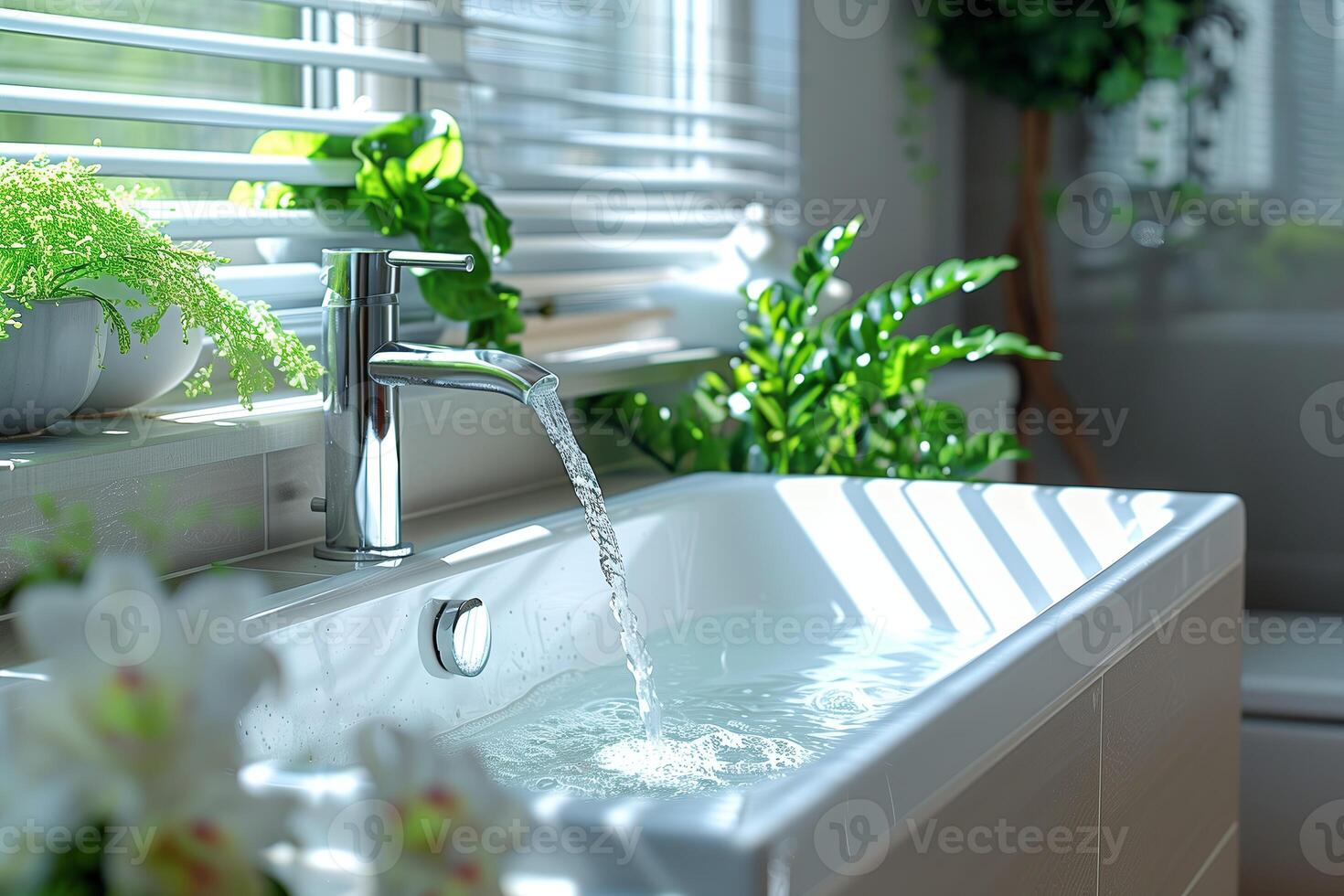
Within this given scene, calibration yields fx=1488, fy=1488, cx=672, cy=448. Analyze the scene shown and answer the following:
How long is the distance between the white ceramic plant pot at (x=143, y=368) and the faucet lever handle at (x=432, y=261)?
155mm

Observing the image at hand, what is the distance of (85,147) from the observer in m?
1.17

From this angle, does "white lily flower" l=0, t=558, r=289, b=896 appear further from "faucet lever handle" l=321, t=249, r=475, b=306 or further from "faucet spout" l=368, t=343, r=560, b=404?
"faucet lever handle" l=321, t=249, r=475, b=306

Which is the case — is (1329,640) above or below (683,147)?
below

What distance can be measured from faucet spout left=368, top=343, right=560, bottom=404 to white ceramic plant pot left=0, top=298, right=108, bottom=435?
0.20m

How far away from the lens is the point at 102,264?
0.97m

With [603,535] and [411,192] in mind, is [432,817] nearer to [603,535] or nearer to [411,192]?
[603,535]

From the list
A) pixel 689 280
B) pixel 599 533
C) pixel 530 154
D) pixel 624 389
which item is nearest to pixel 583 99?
pixel 530 154

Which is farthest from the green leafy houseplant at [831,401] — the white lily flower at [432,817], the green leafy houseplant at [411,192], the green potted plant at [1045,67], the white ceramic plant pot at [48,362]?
the white lily flower at [432,817]

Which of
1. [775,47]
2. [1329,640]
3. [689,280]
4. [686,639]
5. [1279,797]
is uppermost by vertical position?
[775,47]

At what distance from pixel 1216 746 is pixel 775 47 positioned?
1.22m

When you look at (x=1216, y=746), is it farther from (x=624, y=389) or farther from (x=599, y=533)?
(x=624, y=389)

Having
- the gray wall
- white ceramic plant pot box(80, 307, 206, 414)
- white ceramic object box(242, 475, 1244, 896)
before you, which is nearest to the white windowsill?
white ceramic plant pot box(80, 307, 206, 414)

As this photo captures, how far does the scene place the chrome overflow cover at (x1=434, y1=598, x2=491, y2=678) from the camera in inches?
40.9

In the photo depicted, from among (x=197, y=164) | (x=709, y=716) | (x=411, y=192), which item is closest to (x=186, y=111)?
(x=197, y=164)
